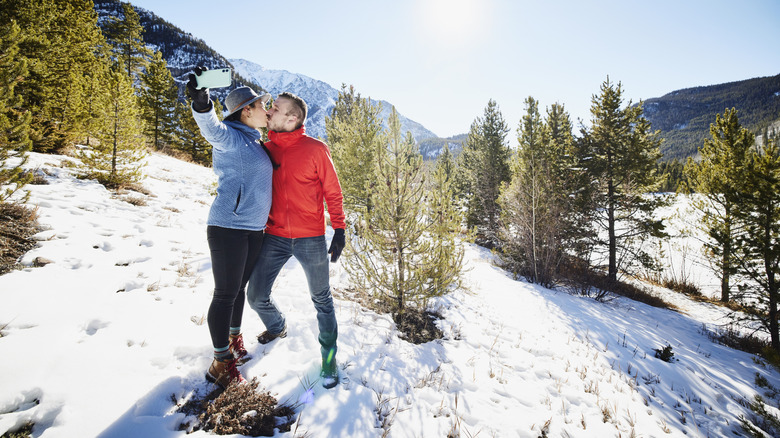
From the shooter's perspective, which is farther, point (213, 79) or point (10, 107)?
point (10, 107)

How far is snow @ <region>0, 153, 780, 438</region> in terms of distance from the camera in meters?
1.85

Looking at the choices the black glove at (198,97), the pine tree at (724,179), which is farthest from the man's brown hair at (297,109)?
the pine tree at (724,179)

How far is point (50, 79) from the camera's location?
7.99 metres

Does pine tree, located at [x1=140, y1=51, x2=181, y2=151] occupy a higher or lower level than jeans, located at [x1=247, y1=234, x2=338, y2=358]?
higher

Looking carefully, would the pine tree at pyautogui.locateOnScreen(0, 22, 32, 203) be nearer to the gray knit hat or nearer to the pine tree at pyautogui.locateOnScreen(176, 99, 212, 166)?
the gray knit hat

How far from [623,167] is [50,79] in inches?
815

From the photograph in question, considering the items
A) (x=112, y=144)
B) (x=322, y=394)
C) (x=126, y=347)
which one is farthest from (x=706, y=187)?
(x=112, y=144)

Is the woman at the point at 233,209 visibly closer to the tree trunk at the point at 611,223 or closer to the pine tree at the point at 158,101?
the tree trunk at the point at 611,223

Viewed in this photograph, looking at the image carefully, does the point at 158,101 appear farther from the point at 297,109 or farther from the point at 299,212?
the point at 299,212

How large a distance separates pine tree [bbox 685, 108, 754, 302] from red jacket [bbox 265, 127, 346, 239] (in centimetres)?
1301

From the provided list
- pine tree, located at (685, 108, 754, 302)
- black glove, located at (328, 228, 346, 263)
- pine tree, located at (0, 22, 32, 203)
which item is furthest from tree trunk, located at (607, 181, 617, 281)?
pine tree, located at (0, 22, 32, 203)

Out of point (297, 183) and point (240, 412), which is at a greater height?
point (297, 183)

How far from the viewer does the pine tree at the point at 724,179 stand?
29.3 ft

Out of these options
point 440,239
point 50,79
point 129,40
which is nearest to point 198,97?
point 440,239
